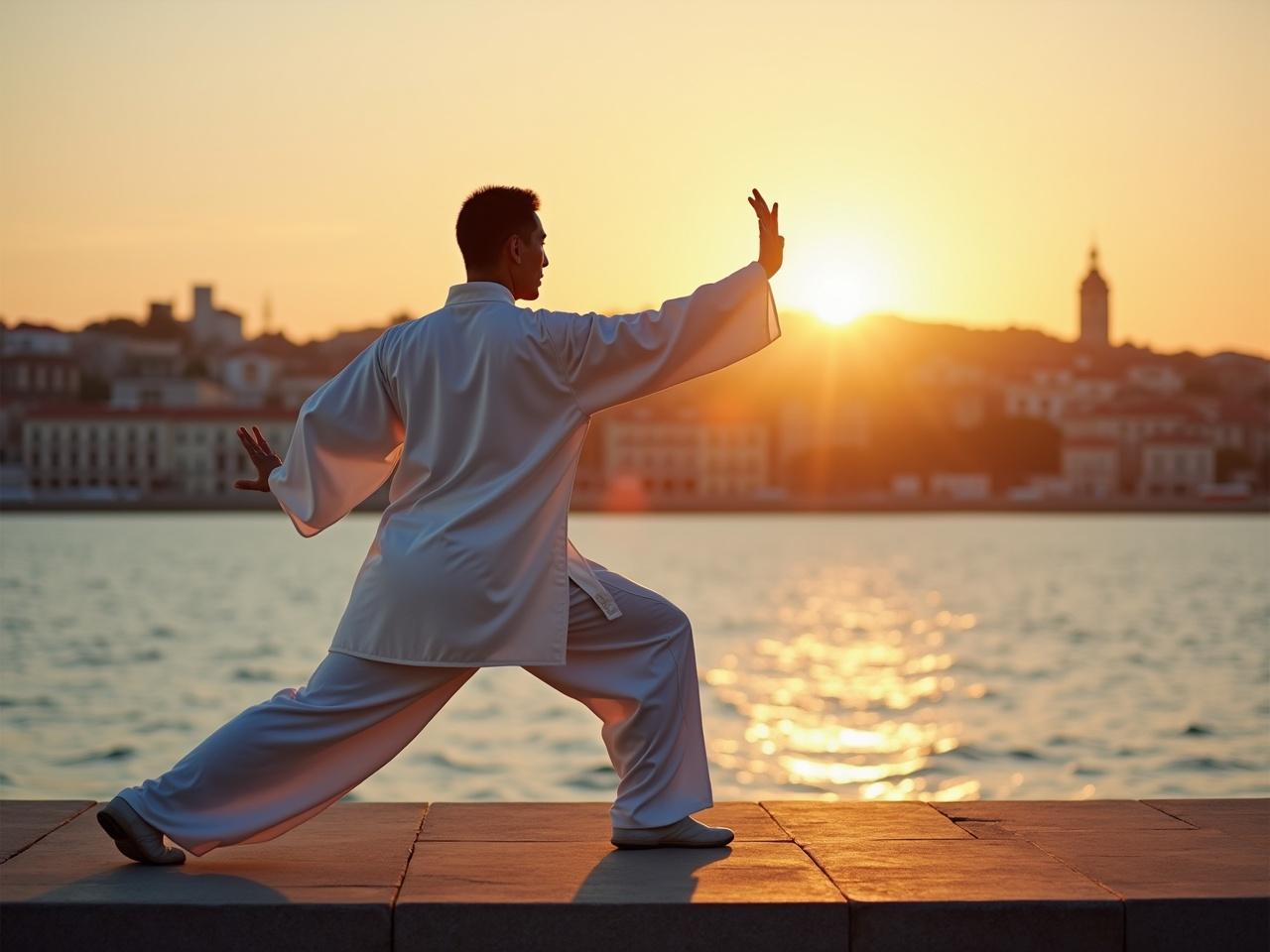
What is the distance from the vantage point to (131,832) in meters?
3.85

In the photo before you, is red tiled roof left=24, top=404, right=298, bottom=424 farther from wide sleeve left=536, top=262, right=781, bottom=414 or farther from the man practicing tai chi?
wide sleeve left=536, top=262, right=781, bottom=414

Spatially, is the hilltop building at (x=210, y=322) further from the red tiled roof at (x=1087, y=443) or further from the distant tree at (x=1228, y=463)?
the distant tree at (x=1228, y=463)

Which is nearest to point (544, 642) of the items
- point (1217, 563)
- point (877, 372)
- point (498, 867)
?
point (498, 867)

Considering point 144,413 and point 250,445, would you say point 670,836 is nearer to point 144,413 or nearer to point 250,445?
point 250,445

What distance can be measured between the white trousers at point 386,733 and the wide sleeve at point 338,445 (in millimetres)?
398

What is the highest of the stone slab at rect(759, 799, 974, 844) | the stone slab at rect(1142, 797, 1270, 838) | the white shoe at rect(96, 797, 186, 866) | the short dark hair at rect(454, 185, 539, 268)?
the short dark hair at rect(454, 185, 539, 268)

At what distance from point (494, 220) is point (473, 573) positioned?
2.49 feet

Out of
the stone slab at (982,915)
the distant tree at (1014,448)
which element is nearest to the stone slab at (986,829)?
the stone slab at (982,915)

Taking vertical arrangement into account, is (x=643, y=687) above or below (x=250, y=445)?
below

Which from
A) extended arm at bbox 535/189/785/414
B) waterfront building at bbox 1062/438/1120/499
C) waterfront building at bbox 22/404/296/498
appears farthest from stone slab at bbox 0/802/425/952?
waterfront building at bbox 1062/438/1120/499

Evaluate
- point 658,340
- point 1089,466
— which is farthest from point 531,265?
point 1089,466

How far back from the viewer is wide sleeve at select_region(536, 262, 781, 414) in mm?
3996

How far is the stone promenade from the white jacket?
466mm

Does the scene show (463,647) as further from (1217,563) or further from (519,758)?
(1217,563)
